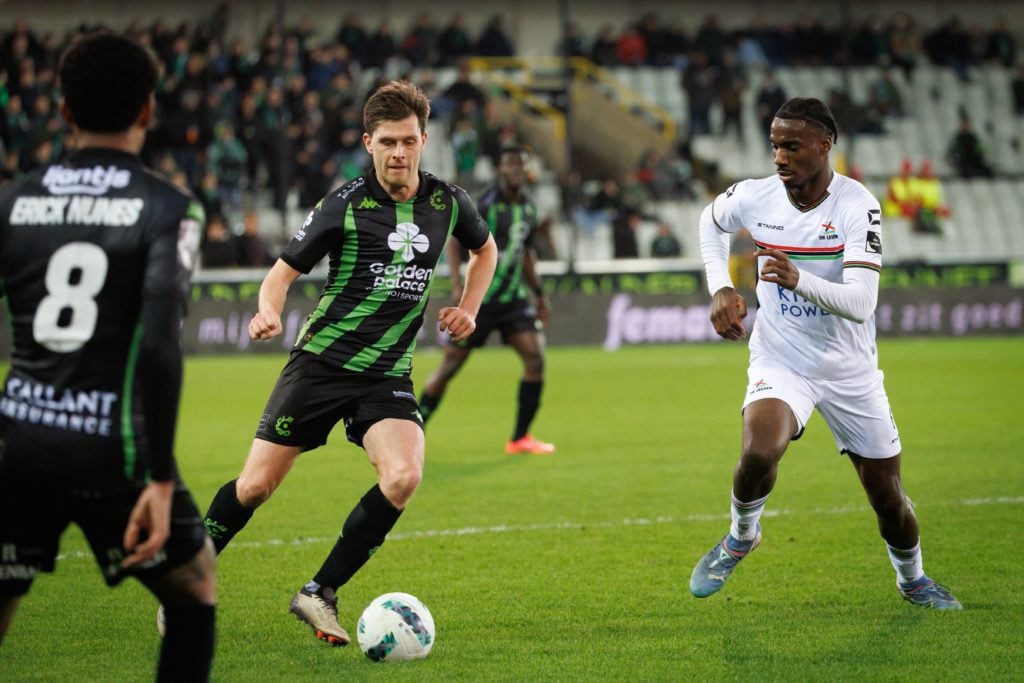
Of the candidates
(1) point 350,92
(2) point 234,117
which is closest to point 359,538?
(2) point 234,117

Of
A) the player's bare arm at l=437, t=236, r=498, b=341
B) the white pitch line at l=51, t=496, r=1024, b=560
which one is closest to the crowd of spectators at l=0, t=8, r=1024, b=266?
the white pitch line at l=51, t=496, r=1024, b=560

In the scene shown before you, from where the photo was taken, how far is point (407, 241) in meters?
5.54

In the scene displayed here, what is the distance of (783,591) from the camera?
6.14 metres

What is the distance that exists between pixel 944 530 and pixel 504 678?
368 cm

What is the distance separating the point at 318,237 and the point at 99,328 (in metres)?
2.12

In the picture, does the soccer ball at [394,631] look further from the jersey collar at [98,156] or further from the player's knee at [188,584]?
the jersey collar at [98,156]

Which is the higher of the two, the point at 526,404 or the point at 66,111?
the point at 66,111

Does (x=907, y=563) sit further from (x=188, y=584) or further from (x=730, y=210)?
(x=188, y=584)

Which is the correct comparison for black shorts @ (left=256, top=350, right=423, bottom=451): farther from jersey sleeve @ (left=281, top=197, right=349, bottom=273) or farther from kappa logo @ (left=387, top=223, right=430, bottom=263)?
kappa logo @ (left=387, top=223, right=430, bottom=263)

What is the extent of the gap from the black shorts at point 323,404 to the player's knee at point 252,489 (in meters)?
0.17

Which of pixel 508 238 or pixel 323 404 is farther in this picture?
pixel 508 238

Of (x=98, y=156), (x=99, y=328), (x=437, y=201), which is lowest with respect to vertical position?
(x=99, y=328)

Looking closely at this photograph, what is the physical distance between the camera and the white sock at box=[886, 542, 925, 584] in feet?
19.0

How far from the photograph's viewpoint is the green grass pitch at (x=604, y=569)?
16.5 ft
